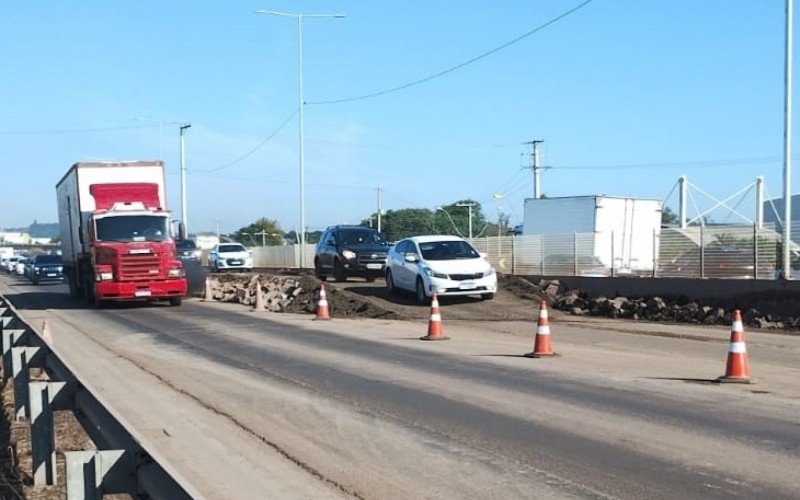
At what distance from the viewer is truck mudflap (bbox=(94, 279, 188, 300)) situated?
26.4 metres

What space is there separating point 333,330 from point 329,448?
38.5ft

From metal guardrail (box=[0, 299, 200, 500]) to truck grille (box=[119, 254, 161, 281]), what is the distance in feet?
52.5

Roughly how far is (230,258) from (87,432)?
45.9 metres

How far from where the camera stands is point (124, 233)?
26875 millimetres

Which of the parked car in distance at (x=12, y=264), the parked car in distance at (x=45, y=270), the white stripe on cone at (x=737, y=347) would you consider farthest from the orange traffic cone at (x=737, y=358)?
the parked car in distance at (x=12, y=264)

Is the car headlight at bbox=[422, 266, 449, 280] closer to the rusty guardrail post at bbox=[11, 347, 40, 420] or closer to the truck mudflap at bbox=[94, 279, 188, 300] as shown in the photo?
the truck mudflap at bbox=[94, 279, 188, 300]

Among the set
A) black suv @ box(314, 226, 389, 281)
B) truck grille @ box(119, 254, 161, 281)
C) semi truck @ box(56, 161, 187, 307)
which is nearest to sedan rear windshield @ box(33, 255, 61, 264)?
semi truck @ box(56, 161, 187, 307)

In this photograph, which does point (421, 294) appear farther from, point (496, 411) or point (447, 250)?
point (496, 411)

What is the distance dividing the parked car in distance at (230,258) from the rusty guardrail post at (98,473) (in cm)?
4738

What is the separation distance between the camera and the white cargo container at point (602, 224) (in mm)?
27906

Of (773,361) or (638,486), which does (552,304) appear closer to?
(773,361)

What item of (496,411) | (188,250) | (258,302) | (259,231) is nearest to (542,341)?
(496,411)

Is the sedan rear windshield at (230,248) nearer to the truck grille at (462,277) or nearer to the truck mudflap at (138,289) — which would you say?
the truck mudflap at (138,289)

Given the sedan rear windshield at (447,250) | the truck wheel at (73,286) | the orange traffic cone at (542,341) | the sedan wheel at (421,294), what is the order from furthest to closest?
the truck wheel at (73,286) → the sedan rear windshield at (447,250) → the sedan wheel at (421,294) → the orange traffic cone at (542,341)
